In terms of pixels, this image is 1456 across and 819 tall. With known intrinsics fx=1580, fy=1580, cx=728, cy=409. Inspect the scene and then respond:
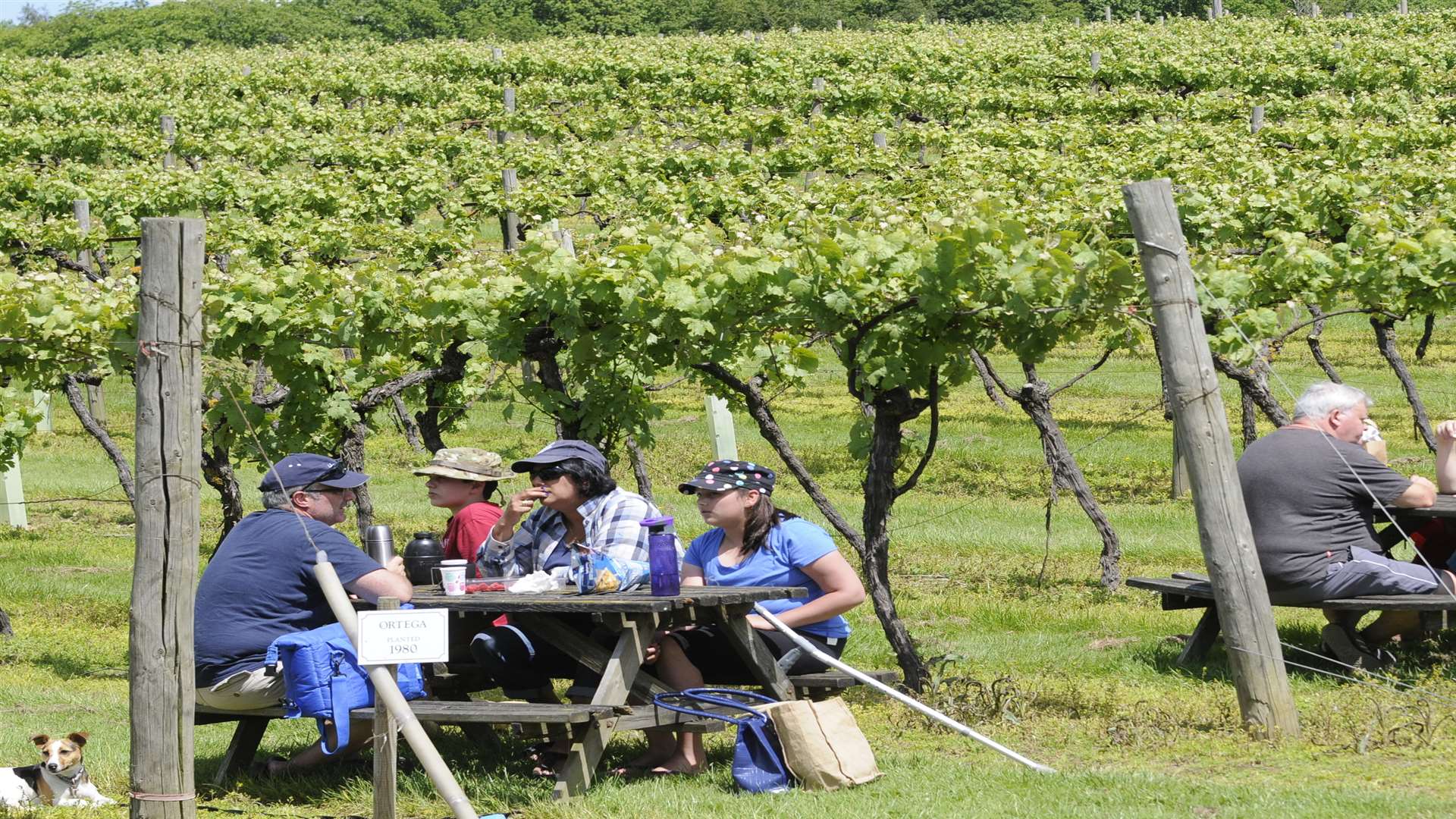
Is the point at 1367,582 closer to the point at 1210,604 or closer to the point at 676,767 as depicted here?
the point at 1210,604

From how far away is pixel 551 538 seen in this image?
595cm

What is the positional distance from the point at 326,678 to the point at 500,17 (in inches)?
1926

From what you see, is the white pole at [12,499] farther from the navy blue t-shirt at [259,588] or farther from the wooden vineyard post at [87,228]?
the navy blue t-shirt at [259,588]

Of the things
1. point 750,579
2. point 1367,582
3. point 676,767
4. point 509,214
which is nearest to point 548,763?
point 676,767

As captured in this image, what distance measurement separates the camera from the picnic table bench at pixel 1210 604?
239 inches

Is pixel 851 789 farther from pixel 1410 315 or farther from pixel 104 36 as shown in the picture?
pixel 104 36

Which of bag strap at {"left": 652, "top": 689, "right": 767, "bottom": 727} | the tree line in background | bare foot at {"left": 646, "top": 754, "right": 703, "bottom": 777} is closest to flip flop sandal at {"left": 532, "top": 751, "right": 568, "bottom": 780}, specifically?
bare foot at {"left": 646, "top": 754, "right": 703, "bottom": 777}

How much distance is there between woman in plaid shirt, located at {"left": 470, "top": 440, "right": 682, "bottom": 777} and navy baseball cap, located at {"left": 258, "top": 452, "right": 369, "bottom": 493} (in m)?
0.62

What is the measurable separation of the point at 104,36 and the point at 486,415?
39120 millimetres

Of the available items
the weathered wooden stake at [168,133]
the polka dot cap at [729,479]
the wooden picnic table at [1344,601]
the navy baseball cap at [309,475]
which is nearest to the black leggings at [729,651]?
the polka dot cap at [729,479]

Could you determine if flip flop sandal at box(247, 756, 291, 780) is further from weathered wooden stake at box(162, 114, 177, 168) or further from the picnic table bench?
weathered wooden stake at box(162, 114, 177, 168)

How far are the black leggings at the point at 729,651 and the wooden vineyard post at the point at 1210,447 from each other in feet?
4.46

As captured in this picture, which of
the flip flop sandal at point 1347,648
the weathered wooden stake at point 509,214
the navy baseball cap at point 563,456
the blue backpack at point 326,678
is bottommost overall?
the flip flop sandal at point 1347,648

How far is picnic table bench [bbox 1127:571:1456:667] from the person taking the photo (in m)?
6.08
